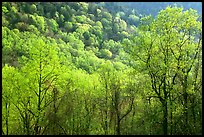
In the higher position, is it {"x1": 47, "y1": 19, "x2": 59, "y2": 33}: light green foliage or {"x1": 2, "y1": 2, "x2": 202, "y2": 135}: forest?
{"x1": 47, "y1": 19, "x2": 59, "y2": 33}: light green foliage

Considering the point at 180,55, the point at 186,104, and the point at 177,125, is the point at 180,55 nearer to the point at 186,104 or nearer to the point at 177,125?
the point at 186,104

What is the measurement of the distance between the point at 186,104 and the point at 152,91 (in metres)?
2.36

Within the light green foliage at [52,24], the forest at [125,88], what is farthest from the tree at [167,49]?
the light green foliage at [52,24]

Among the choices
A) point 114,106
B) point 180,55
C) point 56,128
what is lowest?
point 56,128

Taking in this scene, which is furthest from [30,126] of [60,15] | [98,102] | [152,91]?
[60,15]

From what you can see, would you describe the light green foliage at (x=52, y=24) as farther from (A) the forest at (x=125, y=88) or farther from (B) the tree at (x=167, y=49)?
(B) the tree at (x=167, y=49)

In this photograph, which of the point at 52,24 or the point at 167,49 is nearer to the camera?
the point at 167,49

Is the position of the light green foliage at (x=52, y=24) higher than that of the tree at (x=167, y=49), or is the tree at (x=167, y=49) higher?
the light green foliage at (x=52, y=24)

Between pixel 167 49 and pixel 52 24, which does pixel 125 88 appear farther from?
pixel 52 24

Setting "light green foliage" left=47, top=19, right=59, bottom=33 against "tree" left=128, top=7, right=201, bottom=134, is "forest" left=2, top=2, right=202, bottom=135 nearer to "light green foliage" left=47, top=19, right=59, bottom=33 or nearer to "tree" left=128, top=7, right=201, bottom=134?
"tree" left=128, top=7, right=201, bottom=134

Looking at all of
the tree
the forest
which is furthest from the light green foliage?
the tree

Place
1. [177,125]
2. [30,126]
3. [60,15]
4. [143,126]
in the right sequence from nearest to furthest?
[177,125], [143,126], [30,126], [60,15]

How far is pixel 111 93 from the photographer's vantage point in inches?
1201

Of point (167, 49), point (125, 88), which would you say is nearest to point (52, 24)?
point (125, 88)
